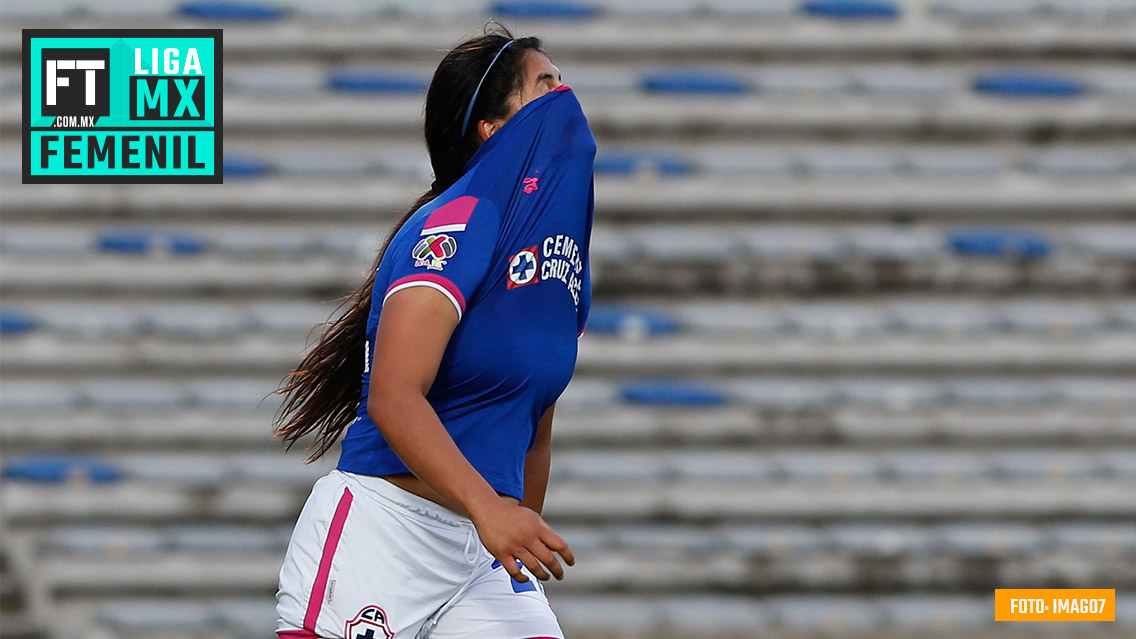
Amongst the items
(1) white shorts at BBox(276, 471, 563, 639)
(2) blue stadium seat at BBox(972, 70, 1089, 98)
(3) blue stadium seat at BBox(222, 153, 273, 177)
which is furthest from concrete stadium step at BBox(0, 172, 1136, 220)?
(1) white shorts at BBox(276, 471, 563, 639)

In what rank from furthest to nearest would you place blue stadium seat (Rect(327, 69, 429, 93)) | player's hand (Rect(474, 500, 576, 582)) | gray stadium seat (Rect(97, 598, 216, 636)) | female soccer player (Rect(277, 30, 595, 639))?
blue stadium seat (Rect(327, 69, 429, 93)) → gray stadium seat (Rect(97, 598, 216, 636)) → female soccer player (Rect(277, 30, 595, 639)) → player's hand (Rect(474, 500, 576, 582))

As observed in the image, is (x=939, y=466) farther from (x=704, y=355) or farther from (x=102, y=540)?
(x=102, y=540)

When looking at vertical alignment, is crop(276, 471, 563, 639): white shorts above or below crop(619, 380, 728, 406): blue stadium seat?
above

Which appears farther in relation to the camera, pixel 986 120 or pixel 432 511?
pixel 986 120

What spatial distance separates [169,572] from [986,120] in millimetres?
5216

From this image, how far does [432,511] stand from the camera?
211 centimetres

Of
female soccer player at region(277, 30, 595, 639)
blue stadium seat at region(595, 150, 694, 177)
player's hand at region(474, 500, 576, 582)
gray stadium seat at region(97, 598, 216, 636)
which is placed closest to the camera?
player's hand at region(474, 500, 576, 582)

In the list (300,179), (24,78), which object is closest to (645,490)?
(300,179)

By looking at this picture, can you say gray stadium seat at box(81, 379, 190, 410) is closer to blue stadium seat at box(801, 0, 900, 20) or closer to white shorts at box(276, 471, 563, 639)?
blue stadium seat at box(801, 0, 900, 20)

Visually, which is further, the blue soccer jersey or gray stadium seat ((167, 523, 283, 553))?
gray stadium seat ((167, 523, 283, 553))

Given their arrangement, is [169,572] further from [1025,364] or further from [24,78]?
[1025,364]

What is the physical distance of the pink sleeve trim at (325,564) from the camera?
2.08 m

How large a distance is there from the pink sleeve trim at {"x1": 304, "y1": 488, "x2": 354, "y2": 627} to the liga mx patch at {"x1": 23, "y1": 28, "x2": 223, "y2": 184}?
5636 millimetres

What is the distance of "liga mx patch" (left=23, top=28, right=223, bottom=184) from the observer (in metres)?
7.40
